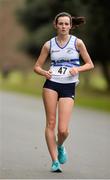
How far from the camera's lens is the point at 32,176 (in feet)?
28.3

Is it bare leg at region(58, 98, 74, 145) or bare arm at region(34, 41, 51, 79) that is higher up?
bare arm at region(34, 41, 51, 79)

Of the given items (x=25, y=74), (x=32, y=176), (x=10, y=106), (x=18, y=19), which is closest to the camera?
(x=32, y=176)

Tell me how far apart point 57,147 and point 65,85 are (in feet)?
2.96

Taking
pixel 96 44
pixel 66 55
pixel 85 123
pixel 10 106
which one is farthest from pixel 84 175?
pixel 96 44

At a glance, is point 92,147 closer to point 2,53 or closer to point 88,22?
point 88,22

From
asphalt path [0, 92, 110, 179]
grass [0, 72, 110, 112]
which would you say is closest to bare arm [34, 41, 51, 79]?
asphalt path [0, 92, 110, 179]

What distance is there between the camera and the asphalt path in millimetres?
9008

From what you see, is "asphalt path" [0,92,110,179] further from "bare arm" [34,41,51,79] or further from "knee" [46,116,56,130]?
"bare arm" [34,41,51,79]

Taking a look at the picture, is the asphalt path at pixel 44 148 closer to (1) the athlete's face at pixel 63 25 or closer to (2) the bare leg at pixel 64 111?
(2) the bare leg at pixel 64 111

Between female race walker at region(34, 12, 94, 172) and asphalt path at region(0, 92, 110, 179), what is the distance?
0.42m

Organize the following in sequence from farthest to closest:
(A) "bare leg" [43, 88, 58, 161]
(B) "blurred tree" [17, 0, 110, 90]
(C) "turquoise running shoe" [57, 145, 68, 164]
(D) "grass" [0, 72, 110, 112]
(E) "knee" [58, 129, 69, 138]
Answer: (B) "blurred tree" [17, 0, 110, 90]
(D) "grass" [0, 72, 110, 112]
(C) "turquoise running shoe" [57, 145, 68, 164]
(E) "knee" [58, 129, 69, 138]
(A) "bare leg" [43, 88, 58, 161]

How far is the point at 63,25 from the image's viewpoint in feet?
29.2

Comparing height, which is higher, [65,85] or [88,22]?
[65,85]

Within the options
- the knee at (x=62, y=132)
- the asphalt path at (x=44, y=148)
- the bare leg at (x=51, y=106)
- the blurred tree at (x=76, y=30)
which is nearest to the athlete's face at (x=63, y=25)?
the bare leg at (x=51, y=106)
